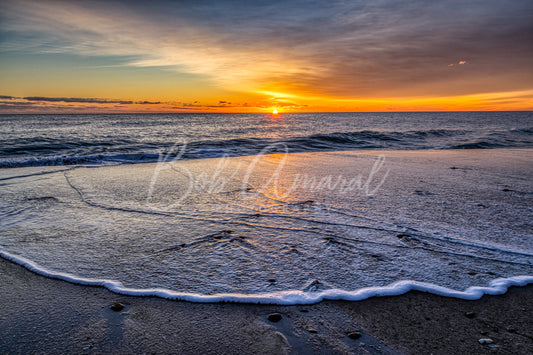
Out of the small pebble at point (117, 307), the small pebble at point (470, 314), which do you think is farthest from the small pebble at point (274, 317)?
the small pebble at point (470, 314)

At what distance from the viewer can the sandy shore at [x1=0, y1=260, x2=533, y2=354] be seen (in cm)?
174

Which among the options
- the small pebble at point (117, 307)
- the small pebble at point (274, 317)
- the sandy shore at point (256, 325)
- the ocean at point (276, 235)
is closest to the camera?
the sandy shore at point (256, 325)

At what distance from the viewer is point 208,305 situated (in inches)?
84.5

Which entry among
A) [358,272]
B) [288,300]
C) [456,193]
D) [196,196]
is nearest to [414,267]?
[358,272]

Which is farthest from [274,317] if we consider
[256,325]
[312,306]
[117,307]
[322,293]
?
[117,307]

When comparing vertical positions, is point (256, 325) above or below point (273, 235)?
below

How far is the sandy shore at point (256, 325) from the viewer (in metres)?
1.74

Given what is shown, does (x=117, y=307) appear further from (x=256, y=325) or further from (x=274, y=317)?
(x=274, y=317)

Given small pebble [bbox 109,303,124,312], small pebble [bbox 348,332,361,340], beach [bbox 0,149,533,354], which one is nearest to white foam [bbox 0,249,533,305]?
beach [bbox 0,149,533,354]

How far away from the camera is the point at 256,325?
1.94 meters

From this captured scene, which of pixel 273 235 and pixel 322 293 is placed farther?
pixel 273 235

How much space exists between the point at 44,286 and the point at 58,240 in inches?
39.7

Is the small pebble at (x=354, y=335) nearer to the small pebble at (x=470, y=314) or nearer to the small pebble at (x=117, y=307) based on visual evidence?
the small pebble at (x=470, y=314)

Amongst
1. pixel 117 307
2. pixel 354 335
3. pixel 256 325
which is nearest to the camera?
pixel 354 335
